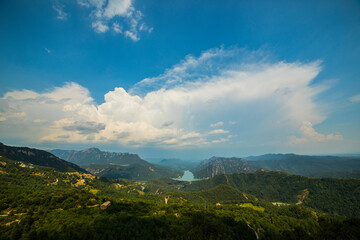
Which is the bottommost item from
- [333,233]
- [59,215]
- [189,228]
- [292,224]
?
[292,224]

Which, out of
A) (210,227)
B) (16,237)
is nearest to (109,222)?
(16,237)

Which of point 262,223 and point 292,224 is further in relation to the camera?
point 292,224

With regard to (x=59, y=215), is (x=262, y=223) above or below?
below

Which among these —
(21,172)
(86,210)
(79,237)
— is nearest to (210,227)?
(79,237)

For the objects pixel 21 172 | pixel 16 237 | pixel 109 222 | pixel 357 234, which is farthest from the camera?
pixel 21 172

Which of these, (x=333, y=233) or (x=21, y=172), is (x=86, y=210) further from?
(x=21, y=172)

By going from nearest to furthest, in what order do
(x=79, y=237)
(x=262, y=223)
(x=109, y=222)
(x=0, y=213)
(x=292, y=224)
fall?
(x=79, y=237)
(x=109, y=222)
(x=0, y=213)
(x=262, y=223)
(x=292, y=224)

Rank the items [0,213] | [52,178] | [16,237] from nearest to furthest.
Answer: [16,237] → [0,213] → [52,178]

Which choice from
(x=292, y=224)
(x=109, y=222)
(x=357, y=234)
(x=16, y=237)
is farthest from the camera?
(x=292, y=224)

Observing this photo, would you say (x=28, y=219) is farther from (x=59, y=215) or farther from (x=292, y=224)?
(x=292, y=224)

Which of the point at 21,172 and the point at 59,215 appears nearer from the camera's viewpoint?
the point at 59,215
